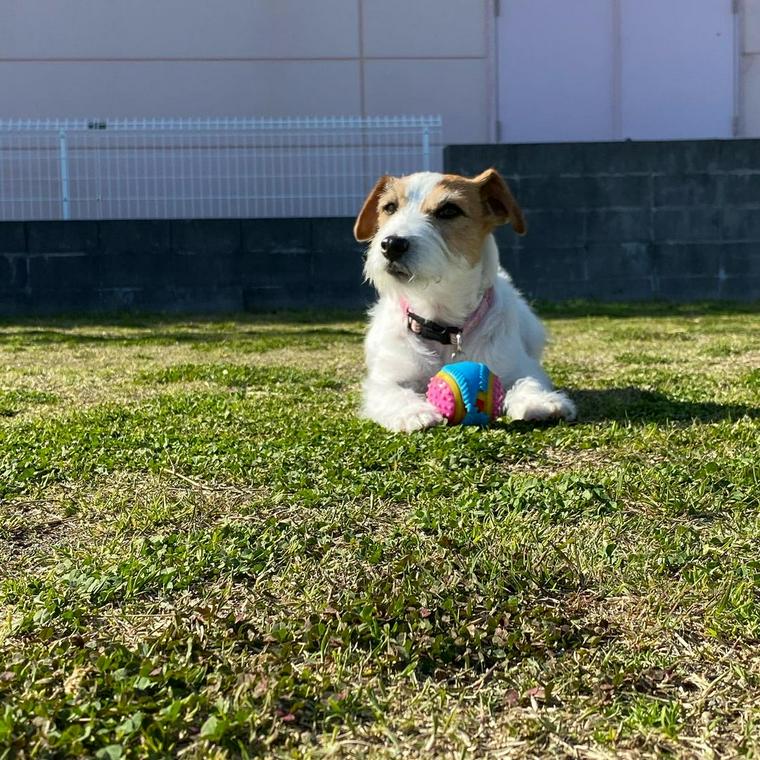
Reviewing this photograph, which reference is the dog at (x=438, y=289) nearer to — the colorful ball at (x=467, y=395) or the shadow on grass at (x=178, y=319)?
the colorful ball at (x=467, y=395)

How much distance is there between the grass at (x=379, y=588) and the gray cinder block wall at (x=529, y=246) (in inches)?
346

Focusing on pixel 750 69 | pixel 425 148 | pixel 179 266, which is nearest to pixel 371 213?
pixel 425 148

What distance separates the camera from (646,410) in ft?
13.9

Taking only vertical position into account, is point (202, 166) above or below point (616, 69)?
below

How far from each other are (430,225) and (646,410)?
135 cm

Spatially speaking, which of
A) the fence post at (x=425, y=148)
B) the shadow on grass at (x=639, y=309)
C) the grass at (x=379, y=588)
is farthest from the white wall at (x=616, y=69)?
the grass at (x=379, y=588)

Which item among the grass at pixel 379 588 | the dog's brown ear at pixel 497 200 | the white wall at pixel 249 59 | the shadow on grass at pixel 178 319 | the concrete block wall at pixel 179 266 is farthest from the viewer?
the white wall at pixel 249 59

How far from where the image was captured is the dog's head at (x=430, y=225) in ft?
13.9

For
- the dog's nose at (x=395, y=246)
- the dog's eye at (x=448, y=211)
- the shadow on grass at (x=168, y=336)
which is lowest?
the shadow on grass at (x=168, y=336)

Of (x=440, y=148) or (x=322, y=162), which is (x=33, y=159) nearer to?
(x=322, y=162)

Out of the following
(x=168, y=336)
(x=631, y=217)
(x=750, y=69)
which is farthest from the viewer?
(x=750, y=69)

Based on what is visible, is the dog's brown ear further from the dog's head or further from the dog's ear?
the dog's ear

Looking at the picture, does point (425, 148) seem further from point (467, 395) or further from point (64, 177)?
point (467, 395)

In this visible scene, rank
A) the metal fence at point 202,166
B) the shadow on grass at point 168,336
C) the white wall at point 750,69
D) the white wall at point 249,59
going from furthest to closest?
the white wall at point 750,69 < the white wall at point 249,59 < the metal fence at point 202,166 < the shadow on grass at point 168,336
